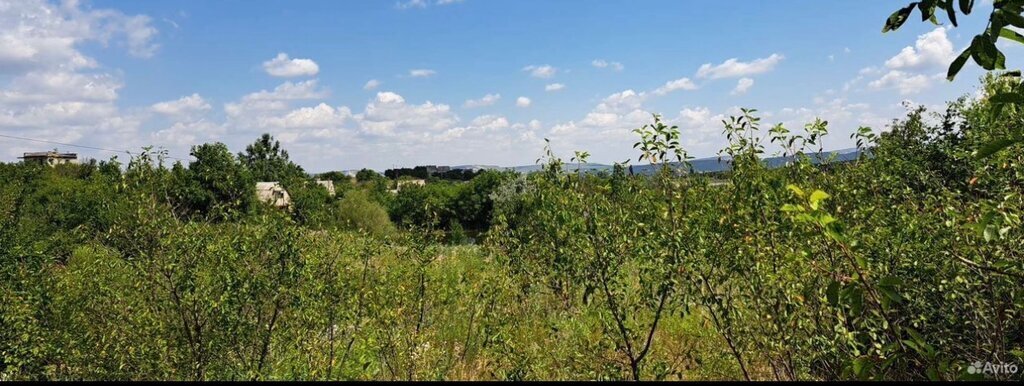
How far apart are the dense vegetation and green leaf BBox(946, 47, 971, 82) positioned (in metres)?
0.93

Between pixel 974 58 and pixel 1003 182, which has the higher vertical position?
pixel 974 58

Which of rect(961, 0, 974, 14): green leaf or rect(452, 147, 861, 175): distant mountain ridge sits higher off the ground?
rect(961, 0, 974, 14): green leaf

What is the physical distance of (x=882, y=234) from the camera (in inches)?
123

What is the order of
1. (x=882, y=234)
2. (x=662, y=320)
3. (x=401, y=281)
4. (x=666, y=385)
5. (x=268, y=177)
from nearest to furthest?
(x=666, y=385), (x=882, y=234), (x=401, y=281), (x=662, y=320), (x=268, y=177)

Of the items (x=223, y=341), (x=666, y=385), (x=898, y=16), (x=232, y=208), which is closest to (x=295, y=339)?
(x=223, y=341)

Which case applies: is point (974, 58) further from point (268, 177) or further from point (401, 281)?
point (268, 177)

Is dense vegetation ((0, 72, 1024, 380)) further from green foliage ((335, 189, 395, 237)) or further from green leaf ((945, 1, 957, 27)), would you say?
green foliage ((335, 189, 395, 237))

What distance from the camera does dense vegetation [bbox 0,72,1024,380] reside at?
2.87 meters

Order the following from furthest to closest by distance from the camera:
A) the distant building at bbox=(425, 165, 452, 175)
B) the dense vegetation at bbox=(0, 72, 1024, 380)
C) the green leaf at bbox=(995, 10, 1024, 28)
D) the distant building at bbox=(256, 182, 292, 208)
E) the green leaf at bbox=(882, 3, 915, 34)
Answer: the distant building at bbox=(425, 165, 452, 175) < the distant building at bbox=(256, 182, 292, 208) < the dense vegetation at bbox=(0, 72, 1024, 380) < the green leaf at bbox=(882, 3, 915, 34) < the green leaf at bbox=(995, 10, 1024, 28)

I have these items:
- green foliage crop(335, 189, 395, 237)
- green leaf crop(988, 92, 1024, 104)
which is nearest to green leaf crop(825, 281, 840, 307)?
green leaf crop(988, 92, 1024, 104)

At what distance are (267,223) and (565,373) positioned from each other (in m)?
2.41

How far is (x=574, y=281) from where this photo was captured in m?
3.45

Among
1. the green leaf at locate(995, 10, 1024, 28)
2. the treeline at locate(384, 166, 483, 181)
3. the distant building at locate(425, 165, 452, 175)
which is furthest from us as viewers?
the distant building at locate(425, 165, 452, 175)

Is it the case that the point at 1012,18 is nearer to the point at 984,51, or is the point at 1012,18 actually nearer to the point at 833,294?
the point at 984,51
